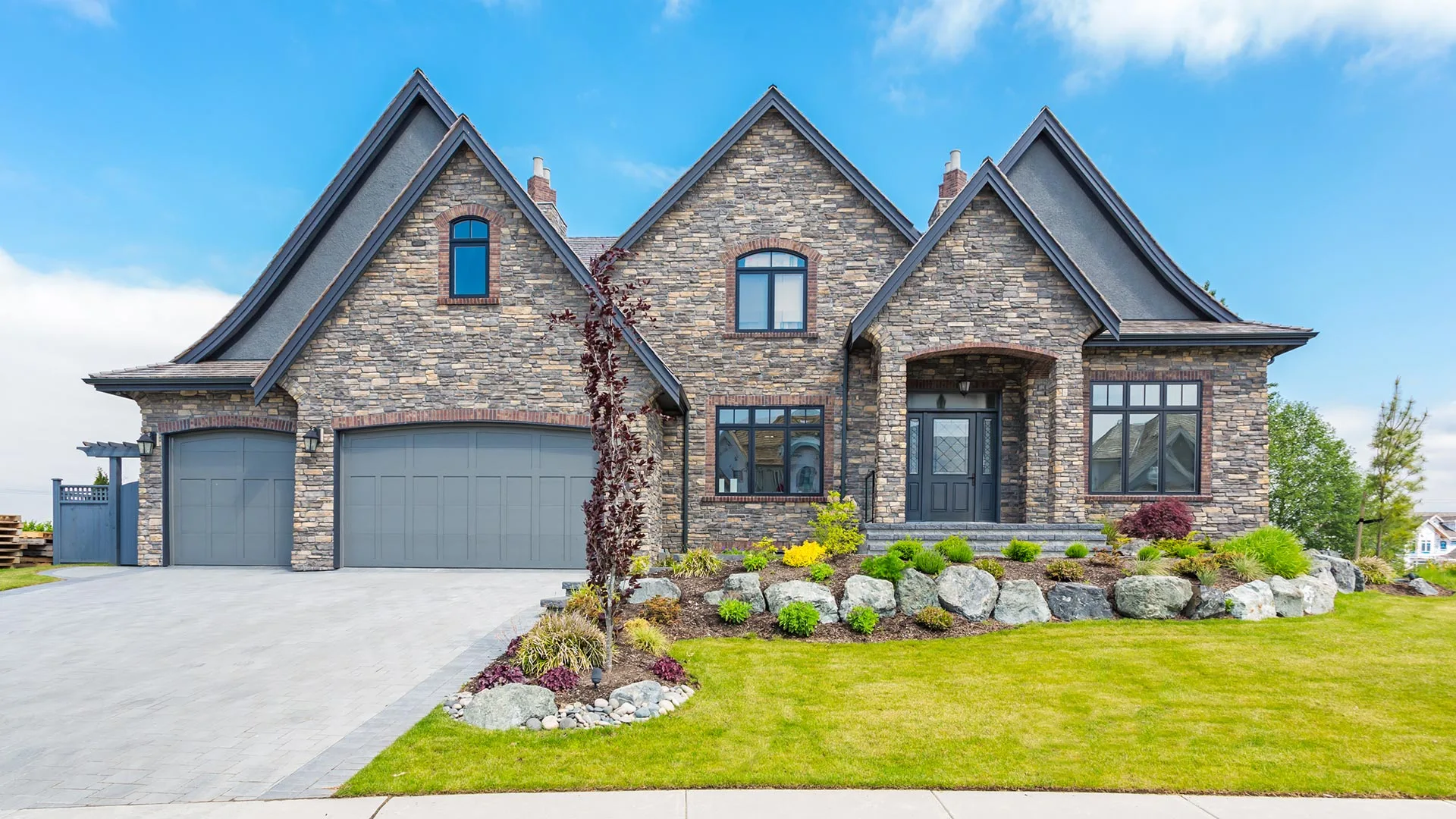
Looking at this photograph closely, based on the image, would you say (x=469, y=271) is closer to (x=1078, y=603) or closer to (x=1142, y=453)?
(x=1078, y=603)

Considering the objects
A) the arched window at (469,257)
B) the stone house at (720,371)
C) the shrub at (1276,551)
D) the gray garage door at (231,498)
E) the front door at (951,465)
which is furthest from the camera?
the front door at (951,465)

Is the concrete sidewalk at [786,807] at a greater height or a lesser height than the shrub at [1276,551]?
lesser

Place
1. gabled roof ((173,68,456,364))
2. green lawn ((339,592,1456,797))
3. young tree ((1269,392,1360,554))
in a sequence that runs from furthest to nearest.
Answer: young tree ((1269,392,1360,554)), gabled roof ((173,68,456,364)), green lawn ((339,592,1456,797))

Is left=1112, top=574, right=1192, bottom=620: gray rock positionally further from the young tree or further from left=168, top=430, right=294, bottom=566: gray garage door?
the young tree

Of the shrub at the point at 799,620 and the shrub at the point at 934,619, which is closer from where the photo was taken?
the shrub at the point at 799,620

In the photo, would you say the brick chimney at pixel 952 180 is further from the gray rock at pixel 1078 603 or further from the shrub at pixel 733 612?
the shrub at pixel 733 612

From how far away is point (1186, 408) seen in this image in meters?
13.6

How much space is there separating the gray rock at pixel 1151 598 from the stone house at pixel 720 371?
259cm

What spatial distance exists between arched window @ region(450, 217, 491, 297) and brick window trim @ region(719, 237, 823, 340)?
4.55 m

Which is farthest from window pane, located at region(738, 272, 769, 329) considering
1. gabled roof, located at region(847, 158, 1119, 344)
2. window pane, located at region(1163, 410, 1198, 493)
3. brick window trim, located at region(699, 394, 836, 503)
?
window pane, located at region(1163, 410, 1198, 493)

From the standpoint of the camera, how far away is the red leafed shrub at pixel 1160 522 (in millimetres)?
12070

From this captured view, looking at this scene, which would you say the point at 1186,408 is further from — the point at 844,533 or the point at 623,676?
the point at 623,676

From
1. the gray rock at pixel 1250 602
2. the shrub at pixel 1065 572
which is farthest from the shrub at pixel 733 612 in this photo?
the gray rock at pixel 1250 602

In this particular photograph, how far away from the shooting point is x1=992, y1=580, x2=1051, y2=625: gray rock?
9.06 metres
